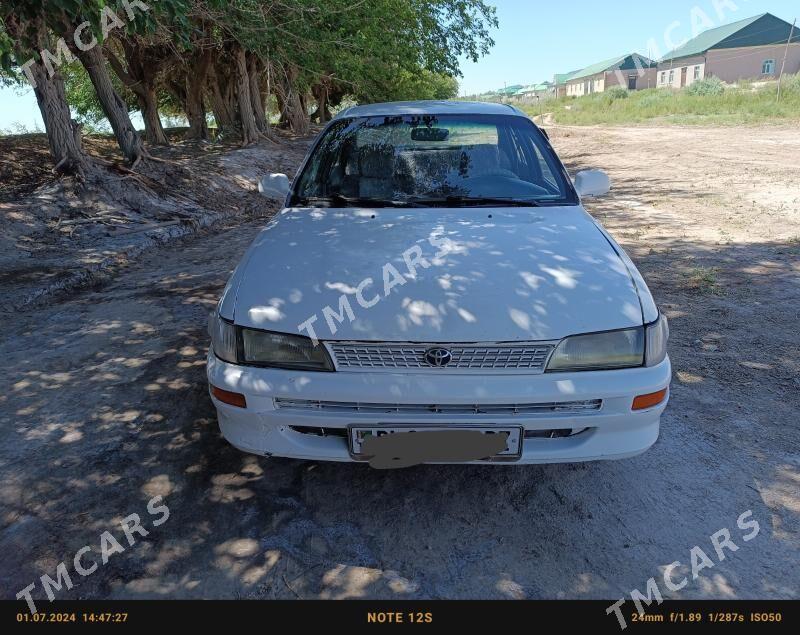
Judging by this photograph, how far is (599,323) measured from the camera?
2.21 metres

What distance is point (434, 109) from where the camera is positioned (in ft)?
13.0

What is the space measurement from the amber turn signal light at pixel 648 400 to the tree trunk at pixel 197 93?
1729 cm

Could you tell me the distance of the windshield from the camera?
3361 millimetres

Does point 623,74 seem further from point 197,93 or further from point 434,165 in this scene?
point 434,165

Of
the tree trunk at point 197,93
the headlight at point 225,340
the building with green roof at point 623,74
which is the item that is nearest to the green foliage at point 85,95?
the tree trunk at point 197,93

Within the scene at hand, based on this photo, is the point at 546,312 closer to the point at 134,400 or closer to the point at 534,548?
the point at 534,548

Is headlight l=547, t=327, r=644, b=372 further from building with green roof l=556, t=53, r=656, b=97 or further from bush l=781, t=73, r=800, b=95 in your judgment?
building with green roof l=556, t=53, r=656, b=97

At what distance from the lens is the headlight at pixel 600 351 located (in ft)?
7.20

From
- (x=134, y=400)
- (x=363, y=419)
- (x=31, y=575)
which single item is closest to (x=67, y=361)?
(x=134, y=400)

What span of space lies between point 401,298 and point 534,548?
1153mm

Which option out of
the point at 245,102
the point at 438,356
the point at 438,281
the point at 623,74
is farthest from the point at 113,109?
the point at 623,74

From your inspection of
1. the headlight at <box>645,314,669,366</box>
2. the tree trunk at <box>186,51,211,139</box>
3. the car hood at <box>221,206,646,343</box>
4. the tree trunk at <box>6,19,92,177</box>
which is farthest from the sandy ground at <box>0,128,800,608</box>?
the tree trunk at <box>186,51,211,139</box>

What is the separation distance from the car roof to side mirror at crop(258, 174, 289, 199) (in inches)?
26.5

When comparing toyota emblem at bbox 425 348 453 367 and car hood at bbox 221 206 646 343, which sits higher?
car hood at bbox 221 206 646 343
